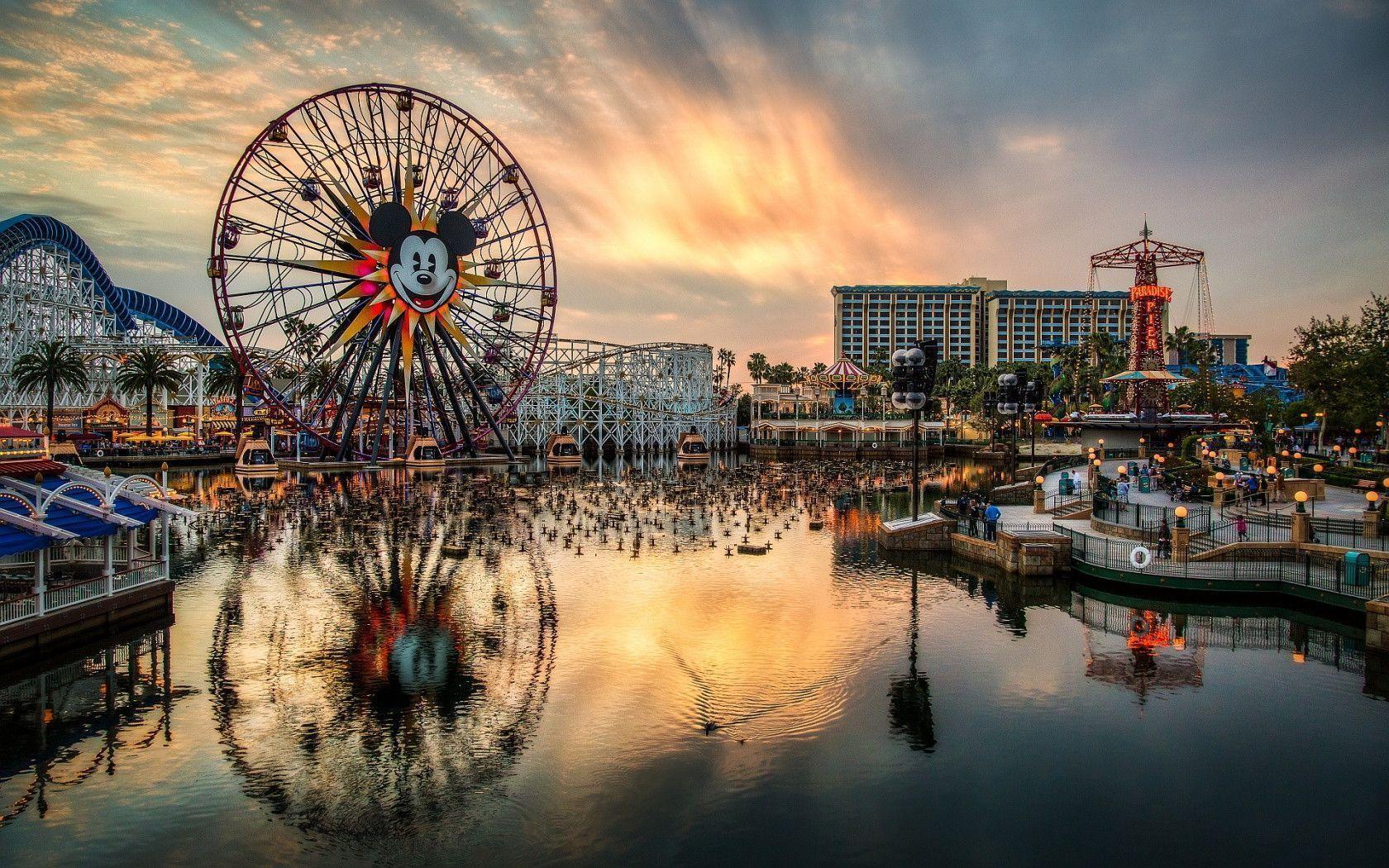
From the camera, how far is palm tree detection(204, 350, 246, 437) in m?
82.1

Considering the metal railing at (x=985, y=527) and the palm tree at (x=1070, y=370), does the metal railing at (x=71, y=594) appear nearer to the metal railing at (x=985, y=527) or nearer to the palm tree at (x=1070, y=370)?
the metal railing at (x=985, y=527)

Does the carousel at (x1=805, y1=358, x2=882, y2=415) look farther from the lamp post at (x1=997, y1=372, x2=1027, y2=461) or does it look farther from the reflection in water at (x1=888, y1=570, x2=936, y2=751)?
the reflection in water at (x1=888, y1=570, x2=936, y2=751)

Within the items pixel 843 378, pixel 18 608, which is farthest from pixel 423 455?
Result: pixel 843 378

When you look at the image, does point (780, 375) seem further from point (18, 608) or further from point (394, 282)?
point (18, 608)

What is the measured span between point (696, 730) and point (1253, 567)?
20015 millimetres

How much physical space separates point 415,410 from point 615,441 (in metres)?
29.9

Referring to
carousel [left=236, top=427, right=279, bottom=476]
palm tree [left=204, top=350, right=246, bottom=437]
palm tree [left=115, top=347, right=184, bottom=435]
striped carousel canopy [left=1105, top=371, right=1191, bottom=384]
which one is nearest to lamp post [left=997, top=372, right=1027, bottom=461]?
striped carousel canopy [left=1105, top=371, right=1191, bottom=384]

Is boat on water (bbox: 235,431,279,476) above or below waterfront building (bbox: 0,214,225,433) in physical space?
below

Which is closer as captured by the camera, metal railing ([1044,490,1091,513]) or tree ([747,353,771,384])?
metal railing ([1044,490,1091,513])

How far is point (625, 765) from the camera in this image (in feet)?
48.6

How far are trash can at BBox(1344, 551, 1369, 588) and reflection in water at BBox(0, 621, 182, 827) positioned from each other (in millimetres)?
29274

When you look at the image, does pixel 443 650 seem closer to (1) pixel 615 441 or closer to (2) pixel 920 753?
(2) pixel 920 753

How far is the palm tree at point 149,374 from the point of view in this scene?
86625 millimetres

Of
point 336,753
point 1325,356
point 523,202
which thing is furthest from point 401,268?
point 1325,356
